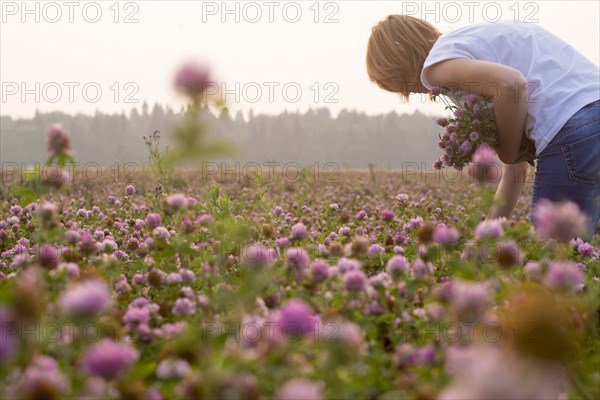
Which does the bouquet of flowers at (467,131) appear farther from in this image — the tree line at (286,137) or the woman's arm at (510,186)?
the tree line at (286,137)

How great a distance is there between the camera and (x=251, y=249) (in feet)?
8.10

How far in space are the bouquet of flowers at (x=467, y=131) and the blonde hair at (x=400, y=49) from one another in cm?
34

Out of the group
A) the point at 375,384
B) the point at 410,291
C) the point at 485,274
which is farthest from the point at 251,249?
the point at 485,274

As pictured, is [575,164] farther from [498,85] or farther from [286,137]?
[286,137]

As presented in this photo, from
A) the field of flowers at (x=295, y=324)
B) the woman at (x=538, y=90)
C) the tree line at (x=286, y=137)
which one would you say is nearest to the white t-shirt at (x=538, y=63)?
the woman at (x=538, y=90)

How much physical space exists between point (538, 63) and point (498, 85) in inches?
24.4

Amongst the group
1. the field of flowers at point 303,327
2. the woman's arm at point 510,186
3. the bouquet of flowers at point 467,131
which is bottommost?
the field of flowers at point 303,327

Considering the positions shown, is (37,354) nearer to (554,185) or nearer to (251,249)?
(251,249)

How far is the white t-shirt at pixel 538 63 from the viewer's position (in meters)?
3.74

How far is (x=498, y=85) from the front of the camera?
3.47 meters

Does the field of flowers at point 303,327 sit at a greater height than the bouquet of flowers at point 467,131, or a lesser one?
lesser

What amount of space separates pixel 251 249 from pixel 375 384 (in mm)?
802

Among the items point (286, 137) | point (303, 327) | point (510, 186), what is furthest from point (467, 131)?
point (286, 137)

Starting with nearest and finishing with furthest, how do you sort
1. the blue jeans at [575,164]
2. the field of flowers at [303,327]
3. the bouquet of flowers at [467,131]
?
the field of flowers at [303,327], the blue jeans at [575,164], the bouquet of flowers at [467,131]
